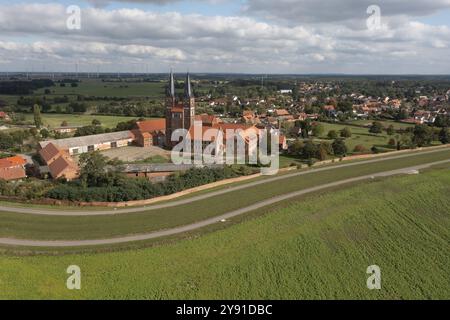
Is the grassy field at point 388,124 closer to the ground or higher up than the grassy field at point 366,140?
higher up

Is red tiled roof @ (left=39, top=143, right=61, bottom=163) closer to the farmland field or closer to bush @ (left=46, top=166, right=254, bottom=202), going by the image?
bush @ (left=46, top=166, right=254, bottom=202)

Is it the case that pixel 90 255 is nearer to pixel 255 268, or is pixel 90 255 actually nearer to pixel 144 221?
pixel 144 221

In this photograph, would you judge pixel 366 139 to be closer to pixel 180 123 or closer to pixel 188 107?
pixel 188 107

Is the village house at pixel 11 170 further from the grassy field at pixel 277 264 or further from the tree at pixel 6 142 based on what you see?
the grassy field at pixel 277 264

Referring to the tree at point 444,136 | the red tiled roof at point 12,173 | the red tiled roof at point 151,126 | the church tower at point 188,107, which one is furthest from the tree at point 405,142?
the red tiled roof at point 12,173

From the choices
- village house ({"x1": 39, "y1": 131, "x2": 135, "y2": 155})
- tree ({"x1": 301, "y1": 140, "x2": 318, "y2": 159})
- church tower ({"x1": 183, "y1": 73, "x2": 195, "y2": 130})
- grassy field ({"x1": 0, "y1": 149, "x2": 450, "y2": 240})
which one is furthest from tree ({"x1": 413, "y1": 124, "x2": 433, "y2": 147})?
village house ({"x1": 39, "y1": 131, "x2": 135, "y2": 155})

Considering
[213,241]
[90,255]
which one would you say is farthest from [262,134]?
[90,255]

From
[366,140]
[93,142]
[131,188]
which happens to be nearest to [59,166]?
[131,188]
